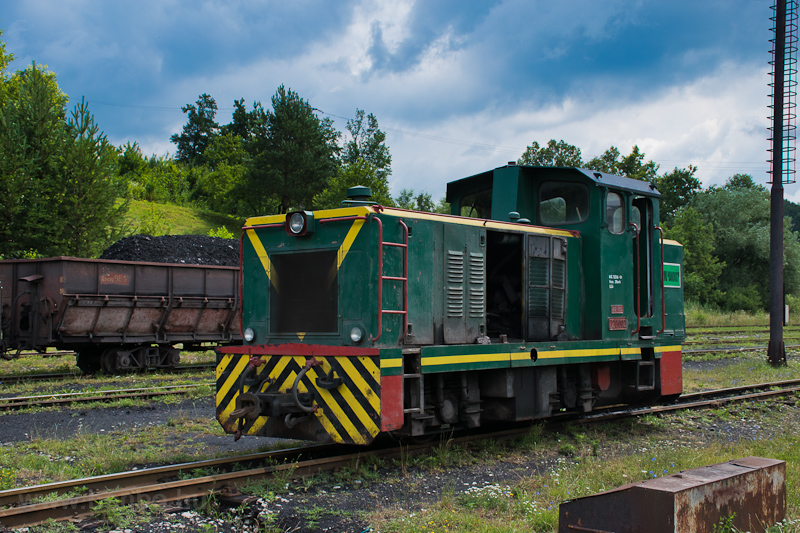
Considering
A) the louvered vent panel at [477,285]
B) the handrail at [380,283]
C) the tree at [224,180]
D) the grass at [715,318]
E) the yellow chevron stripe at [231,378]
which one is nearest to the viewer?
the handrail at [380,283]

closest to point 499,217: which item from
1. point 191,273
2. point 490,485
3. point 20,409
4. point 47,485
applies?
point 490,485

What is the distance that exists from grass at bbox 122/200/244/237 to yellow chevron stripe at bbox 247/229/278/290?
35.2 m

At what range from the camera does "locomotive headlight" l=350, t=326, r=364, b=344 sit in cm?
604

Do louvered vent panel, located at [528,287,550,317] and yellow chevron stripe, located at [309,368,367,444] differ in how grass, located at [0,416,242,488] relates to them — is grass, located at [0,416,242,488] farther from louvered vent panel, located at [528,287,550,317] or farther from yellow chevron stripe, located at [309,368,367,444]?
louvered vent panel, located at [528,287,550,317]

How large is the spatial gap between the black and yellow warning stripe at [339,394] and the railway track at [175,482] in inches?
12.1

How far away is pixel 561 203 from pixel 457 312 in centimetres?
245

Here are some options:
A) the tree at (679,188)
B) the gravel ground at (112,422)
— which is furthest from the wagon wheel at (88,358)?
the tree at (679,188)

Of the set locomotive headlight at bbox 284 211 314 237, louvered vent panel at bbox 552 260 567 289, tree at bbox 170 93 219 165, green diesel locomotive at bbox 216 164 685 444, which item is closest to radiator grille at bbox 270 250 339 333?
green diesel locomotive at bbox 216 164 685 444

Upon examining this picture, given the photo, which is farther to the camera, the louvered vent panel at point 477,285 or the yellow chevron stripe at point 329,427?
the louvered vent panel at point 477,285

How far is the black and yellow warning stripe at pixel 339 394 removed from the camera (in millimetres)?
5781

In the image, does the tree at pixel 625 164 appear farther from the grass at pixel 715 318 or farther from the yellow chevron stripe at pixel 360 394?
the yellow chevron stripe at pixel 360 394

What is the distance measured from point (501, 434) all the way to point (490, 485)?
1.92 metres

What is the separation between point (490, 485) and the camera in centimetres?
559

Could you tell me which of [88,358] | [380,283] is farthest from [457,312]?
[88,358]
